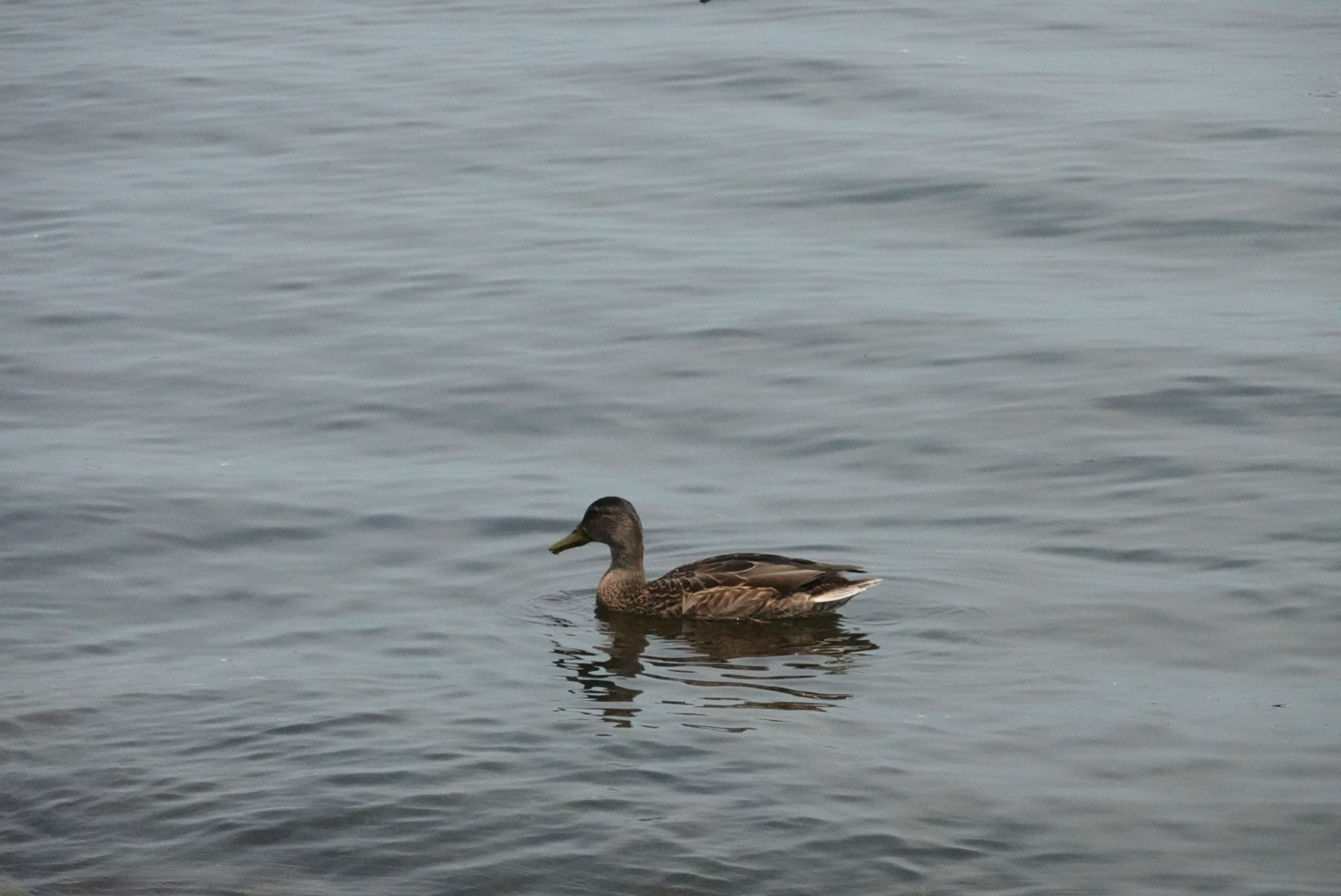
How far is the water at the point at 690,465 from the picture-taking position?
26.8 feet

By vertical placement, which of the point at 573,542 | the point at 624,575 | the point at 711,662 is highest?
the point at 573,542

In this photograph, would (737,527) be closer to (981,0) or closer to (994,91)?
(994,91)

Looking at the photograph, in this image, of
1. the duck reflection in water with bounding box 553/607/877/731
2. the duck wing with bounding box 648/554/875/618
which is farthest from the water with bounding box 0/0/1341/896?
the duck wing with bounding box 648/554/875/618

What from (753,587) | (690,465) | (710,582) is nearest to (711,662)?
(753,587)

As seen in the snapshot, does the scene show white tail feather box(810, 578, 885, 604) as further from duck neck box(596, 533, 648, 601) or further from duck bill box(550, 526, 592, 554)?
duck bill box(550, 526, 592, 554)

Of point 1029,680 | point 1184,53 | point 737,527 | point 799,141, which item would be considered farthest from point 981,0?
point 1029,680

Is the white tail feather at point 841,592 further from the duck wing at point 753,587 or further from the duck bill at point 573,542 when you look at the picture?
the duck bill at point 573,542

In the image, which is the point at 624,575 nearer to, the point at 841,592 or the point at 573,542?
the point at 573,542

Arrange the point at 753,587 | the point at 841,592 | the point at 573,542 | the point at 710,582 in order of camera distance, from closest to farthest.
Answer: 1. the point at 841,592
2. the point at 753,587
3. the point at 710,582
4. the point at 573,542

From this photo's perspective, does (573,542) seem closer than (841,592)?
No

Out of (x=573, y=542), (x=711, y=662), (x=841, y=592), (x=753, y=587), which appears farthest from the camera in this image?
(x=573, y=542)

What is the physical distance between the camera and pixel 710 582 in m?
11.5

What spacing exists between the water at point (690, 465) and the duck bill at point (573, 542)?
0.25 m

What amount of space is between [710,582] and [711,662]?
84 cm
